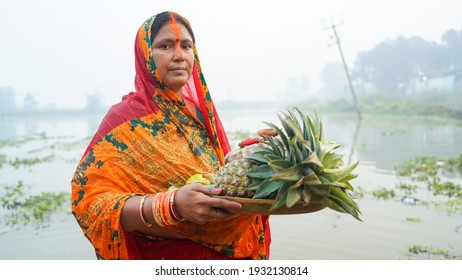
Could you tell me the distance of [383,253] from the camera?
5555 mm

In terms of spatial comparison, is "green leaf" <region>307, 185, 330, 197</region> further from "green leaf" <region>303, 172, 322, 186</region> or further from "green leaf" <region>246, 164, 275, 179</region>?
"green leaf" <region>246, 164, 275, 179</region>

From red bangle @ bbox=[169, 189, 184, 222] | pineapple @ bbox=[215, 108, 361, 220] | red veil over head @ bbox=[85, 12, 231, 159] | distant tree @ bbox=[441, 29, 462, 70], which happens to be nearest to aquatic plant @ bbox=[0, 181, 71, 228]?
red veil over head @ bbox=[85, 12, 231, 159]

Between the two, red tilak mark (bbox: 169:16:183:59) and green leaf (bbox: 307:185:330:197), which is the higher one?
red tilak mark (bbox: 169:16:183:59)

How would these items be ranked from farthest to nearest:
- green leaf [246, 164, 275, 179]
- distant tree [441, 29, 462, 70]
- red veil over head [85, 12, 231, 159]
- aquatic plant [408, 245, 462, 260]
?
distant tree [441, 29, 462, 70]
aquatic plant [408, 245, 462, 260]
red veil over head [85, 12, 231, 159]
green leaf [246, 164, 275, 179]

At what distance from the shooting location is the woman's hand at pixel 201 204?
5.89 ft

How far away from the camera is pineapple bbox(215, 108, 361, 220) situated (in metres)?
1.81

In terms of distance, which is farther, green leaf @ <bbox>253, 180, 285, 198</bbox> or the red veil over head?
the red veil over head

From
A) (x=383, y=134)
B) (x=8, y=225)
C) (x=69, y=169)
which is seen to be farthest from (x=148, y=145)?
(x=383, y=134)

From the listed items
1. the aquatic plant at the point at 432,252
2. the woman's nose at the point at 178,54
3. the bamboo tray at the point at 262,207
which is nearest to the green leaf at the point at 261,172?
the bamboo tray at the point at 262,207

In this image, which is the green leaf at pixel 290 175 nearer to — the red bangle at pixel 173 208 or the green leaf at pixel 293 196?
the green leaf at pixel 293 196

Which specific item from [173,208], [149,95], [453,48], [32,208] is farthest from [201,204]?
[453,48]

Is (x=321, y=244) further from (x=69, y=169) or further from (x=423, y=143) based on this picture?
(x=423, y=143)

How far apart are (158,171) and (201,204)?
17.8 inches

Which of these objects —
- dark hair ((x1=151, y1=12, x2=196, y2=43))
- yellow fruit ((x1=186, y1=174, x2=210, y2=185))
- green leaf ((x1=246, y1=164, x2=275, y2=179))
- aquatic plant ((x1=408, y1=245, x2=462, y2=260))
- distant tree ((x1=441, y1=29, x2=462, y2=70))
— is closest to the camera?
green leaf ((x1=246, y1=164, x2=275, y2=179))
